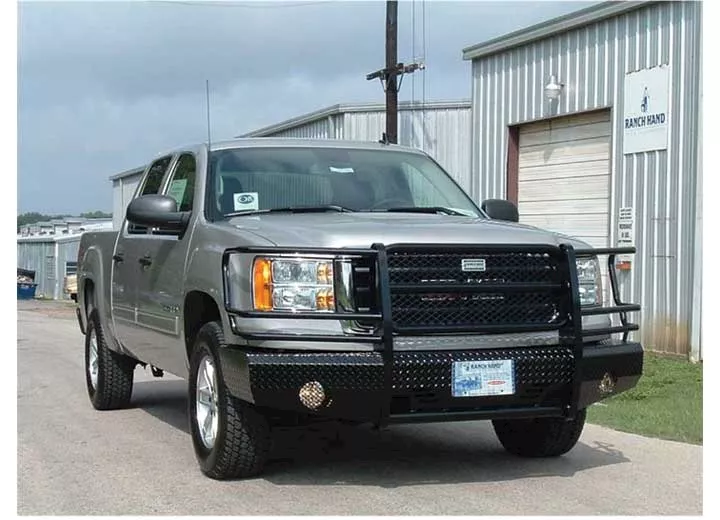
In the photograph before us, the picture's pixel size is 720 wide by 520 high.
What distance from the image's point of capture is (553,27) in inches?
589

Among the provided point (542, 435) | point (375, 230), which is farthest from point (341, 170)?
point (542, 435)

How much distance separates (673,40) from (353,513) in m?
9.52

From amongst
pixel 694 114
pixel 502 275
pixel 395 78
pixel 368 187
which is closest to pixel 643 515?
pixel 502 275

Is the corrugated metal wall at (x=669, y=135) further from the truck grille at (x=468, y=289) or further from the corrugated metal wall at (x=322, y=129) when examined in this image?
the corrugated metal wall at (x=322, y=129)

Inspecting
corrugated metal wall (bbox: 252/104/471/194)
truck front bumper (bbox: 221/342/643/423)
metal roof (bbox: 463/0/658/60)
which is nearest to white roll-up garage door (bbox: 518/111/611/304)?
metal roof (bbox: 463/0/658/60)

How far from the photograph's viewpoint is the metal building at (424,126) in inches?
922

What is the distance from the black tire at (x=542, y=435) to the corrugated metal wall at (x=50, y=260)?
35.0 meters

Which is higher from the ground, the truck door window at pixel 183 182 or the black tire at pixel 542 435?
the truck door window at pixel 183 182

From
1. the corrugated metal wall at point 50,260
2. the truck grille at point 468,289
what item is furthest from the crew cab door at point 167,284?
the corrugated metal wall at point 50,260

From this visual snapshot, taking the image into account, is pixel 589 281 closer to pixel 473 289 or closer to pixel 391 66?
pixel 473 289

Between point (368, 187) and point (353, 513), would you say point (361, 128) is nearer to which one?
point (368, 187)

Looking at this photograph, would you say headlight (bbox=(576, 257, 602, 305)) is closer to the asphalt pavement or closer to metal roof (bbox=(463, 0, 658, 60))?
the asphalt pavement

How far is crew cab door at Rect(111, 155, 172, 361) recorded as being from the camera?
298 inches

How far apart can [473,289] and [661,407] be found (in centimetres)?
413
